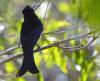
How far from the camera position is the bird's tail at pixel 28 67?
159 centimetres

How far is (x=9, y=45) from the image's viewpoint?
2459mm

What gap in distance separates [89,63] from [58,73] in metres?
1.18

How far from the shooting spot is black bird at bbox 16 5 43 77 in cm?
165

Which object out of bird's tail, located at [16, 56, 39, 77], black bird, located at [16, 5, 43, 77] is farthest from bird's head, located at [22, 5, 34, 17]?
bird's tail, located at [16, 56, 39, 77]

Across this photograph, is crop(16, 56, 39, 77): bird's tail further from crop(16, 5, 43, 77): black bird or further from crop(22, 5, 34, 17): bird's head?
crop(22, 5, 34, 17): bird's head

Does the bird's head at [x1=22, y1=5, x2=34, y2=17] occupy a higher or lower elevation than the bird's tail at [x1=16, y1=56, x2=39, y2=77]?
higher

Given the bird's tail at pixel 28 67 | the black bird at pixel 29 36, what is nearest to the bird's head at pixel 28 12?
the black bird at pixel 29 36

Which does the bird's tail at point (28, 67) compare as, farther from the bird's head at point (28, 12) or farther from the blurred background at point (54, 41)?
the bird's head at point (28, 12)

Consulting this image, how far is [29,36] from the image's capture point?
165 centimetres

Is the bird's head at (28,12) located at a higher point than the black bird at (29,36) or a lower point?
higher

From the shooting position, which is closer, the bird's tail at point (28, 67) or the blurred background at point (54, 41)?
the bird's tail at point (28, 67)

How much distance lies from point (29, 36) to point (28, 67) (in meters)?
0.18

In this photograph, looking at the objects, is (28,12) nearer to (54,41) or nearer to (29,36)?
(29,36)

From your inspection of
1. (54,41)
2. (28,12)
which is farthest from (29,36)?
(54,41)
